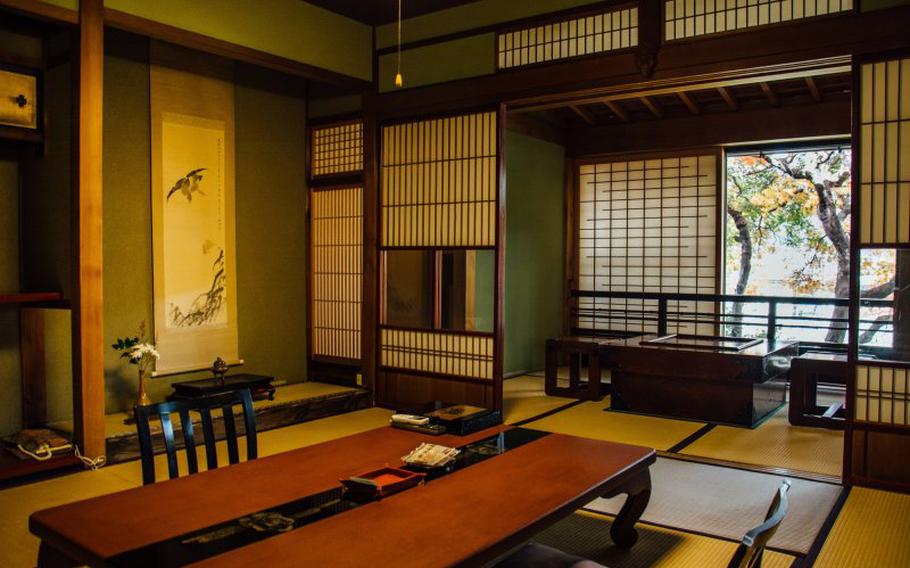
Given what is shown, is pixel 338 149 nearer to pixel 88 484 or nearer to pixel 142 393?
pixel 142 393

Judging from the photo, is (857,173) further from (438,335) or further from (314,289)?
(314,289)

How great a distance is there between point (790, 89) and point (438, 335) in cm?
412

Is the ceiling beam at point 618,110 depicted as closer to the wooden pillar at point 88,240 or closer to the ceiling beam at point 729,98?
the ceiling beam at point 729,98

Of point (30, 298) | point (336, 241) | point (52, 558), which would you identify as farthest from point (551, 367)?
point (52, 558)

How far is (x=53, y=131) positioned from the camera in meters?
4.51

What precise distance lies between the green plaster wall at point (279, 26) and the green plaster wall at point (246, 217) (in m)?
0.81

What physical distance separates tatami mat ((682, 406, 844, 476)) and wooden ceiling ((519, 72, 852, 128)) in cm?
278

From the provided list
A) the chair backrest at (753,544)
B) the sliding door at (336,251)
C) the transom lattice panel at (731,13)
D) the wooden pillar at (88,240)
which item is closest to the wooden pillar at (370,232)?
the sliding door at (336,251)

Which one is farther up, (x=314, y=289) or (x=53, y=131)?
(x=53, y=131)

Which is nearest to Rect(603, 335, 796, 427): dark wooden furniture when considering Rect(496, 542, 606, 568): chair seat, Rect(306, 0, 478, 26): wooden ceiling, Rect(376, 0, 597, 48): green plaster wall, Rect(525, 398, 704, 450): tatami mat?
Rect(525, 398, 704, 450): tatami mat

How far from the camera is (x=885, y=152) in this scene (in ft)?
12.1

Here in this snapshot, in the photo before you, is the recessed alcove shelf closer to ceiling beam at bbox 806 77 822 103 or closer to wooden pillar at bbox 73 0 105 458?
wooden pillar at bbox 73 0 105 458

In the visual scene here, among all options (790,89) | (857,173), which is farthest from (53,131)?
(790,89)

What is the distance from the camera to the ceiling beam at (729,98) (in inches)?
252
